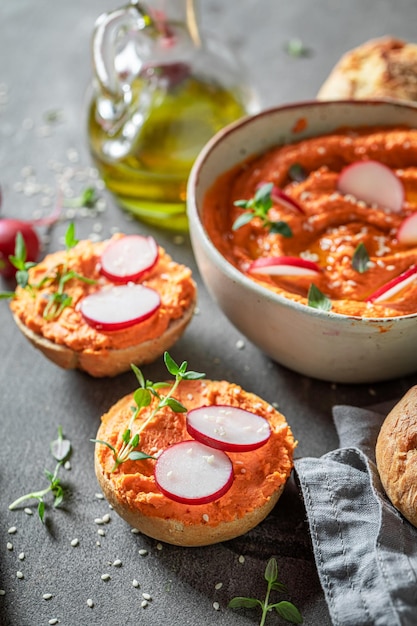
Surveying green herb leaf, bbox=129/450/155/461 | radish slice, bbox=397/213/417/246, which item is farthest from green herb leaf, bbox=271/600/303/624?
radish slice, bbox=397/213/417/246

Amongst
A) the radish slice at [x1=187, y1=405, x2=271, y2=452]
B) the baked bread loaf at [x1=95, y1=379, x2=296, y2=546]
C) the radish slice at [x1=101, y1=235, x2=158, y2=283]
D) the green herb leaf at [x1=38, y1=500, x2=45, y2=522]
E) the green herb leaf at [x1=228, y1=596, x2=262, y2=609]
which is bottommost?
the green herb leaf at [x1=38, y1=500, x2=45, y2=522]

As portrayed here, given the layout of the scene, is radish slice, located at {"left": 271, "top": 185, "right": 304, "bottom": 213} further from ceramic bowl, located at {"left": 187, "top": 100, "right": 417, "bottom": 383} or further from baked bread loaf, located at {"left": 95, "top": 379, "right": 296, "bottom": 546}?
baked bread loaf, located at {"left": 95, "top": 379, "right": 296, "bottom": 546}

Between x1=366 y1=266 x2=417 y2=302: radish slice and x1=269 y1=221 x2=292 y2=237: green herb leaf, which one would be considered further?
x1=269 y1=221 x2=292 y2=237: green herb leaf

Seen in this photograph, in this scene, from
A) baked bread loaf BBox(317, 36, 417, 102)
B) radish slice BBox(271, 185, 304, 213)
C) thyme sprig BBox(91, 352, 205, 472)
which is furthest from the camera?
baked bread loaf BBox(317, 36, 417, 102)

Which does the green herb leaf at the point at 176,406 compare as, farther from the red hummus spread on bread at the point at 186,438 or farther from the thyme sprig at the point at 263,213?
the thyme sprig at the point at 263,213

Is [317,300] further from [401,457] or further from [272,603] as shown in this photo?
[272,603]

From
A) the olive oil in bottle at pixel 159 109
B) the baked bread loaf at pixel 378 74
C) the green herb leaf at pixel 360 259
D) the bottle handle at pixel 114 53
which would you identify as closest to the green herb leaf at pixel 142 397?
the green herb leaf at pixel 360 259

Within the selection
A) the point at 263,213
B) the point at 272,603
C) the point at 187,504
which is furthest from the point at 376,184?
the point at 272,603
